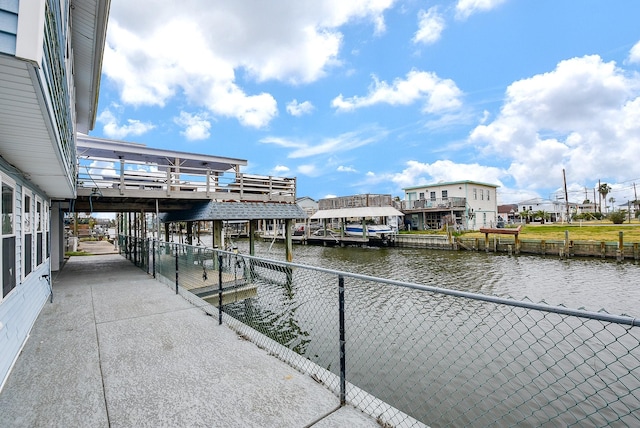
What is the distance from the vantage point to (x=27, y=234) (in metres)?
4.64

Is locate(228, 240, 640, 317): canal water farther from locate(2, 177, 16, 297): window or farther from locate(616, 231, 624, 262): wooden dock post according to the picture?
locate(2, 177, 16, 297): window

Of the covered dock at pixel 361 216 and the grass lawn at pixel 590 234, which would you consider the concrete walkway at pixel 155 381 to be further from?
the covered dock at pixel 361 216

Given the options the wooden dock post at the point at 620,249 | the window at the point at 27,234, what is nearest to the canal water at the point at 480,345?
the wooden dock post at the point at 620,249

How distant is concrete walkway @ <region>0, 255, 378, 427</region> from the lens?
92.7 inches

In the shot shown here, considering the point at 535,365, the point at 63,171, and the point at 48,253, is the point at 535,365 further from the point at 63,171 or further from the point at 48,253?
the point at 48,253

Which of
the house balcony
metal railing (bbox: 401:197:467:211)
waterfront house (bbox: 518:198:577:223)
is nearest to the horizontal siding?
the house balcony

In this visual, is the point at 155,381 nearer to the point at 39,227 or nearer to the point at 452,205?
the point at 39,227

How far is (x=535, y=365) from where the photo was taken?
5.52 metres

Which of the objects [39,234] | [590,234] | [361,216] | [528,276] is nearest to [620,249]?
[590,234]

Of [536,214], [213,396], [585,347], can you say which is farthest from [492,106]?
[536,214]

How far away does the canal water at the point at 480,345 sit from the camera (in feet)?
14.1

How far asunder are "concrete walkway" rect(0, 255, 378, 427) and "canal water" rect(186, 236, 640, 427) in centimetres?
193

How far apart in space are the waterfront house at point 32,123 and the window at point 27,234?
0.05 feet

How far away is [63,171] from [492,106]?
93.6 feet
